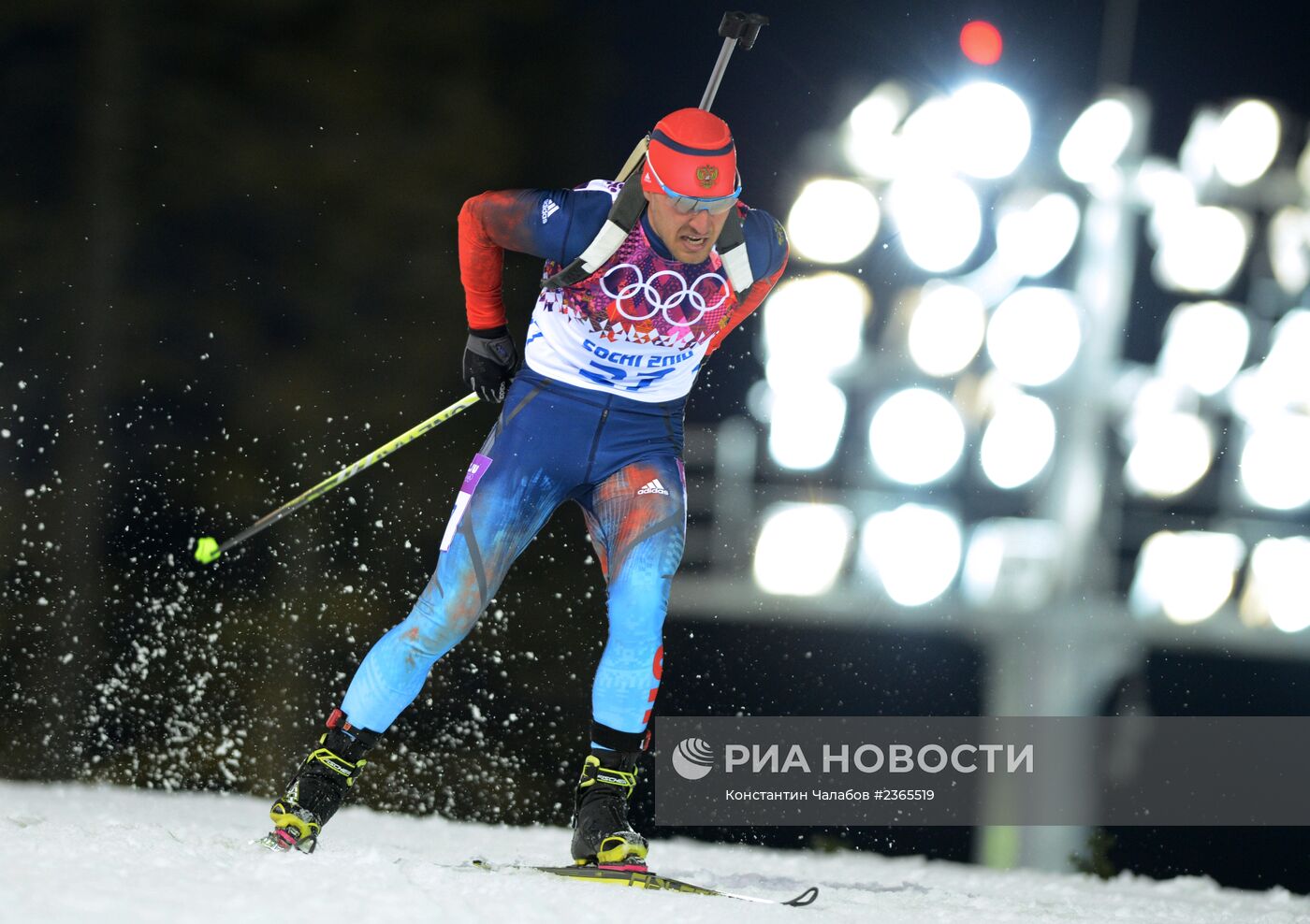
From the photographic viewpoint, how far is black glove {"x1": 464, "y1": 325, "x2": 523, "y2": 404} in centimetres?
350

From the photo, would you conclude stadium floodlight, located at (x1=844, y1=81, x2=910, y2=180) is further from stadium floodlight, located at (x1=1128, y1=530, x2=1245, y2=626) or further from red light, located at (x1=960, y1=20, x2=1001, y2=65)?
stadium floodlight, located at (x1=1128, y1=530, x2=1245, y2=626)

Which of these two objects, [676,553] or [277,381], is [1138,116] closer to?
[676,553]

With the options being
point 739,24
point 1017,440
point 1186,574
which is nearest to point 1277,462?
point 1186,574

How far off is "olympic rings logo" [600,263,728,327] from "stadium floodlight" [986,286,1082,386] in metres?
1.93

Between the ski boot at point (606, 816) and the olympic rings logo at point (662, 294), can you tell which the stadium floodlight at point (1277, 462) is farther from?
the ski boot at point (606, 816)

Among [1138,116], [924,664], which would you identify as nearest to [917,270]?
[1138,116]

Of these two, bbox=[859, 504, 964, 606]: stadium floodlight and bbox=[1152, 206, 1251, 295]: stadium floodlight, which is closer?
bbox=[859, 504, 964, 606]: stadium floodlight

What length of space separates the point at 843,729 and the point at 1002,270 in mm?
1641

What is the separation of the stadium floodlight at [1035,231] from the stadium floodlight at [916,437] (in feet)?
1.77

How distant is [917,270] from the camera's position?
489 cm

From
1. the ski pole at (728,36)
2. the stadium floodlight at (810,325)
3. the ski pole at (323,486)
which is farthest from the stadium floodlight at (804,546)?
the ski pole at (728,36)

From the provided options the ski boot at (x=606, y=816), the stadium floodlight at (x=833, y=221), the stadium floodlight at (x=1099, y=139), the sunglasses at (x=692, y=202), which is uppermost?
the stadium floodlight at (x=1099, y=139)

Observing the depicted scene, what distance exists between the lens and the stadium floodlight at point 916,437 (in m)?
4.89

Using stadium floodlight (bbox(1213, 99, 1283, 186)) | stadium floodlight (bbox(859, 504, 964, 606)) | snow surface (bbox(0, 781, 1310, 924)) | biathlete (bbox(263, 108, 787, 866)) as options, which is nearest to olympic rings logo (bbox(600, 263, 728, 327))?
biathlete (bbox(263, 108, 787, 866))
